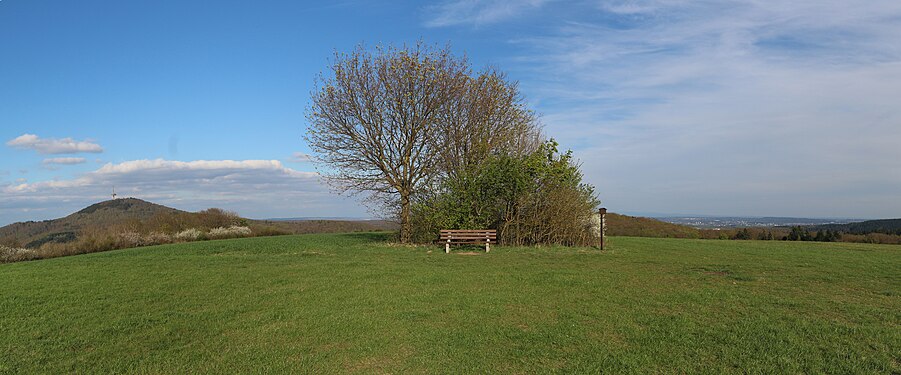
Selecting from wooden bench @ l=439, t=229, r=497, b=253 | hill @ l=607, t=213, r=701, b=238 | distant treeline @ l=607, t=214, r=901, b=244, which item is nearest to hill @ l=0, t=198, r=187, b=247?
wooden bench @ l=439, t=229, r=497, b=253

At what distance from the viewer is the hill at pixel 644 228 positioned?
31.4 metres

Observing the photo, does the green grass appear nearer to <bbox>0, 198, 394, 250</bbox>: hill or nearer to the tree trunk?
the tree trunk

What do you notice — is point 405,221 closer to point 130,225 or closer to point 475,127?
point 475,127

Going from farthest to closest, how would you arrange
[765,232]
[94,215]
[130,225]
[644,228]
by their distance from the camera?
1. [94,215]
2. [644,228]
3. [765,232]
4. [130,225]

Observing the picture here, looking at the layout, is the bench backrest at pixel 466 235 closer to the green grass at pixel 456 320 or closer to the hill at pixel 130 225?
the hill at pixel 130 225

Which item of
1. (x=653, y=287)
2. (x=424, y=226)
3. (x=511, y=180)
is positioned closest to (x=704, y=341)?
(x=653, y=287)

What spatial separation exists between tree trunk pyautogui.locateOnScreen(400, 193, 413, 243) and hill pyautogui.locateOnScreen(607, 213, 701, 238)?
16.0 metres

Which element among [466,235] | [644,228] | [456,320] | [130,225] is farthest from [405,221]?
[644,228]

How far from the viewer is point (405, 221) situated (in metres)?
21.2

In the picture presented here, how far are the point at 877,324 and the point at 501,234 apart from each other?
1366 cm

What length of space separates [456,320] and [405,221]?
14.5 m

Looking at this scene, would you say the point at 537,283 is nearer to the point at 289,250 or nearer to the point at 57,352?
the point at 57,352

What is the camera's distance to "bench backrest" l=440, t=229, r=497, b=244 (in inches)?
714

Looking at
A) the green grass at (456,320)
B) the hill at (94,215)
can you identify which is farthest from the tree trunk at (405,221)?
the hill at (94,215)
